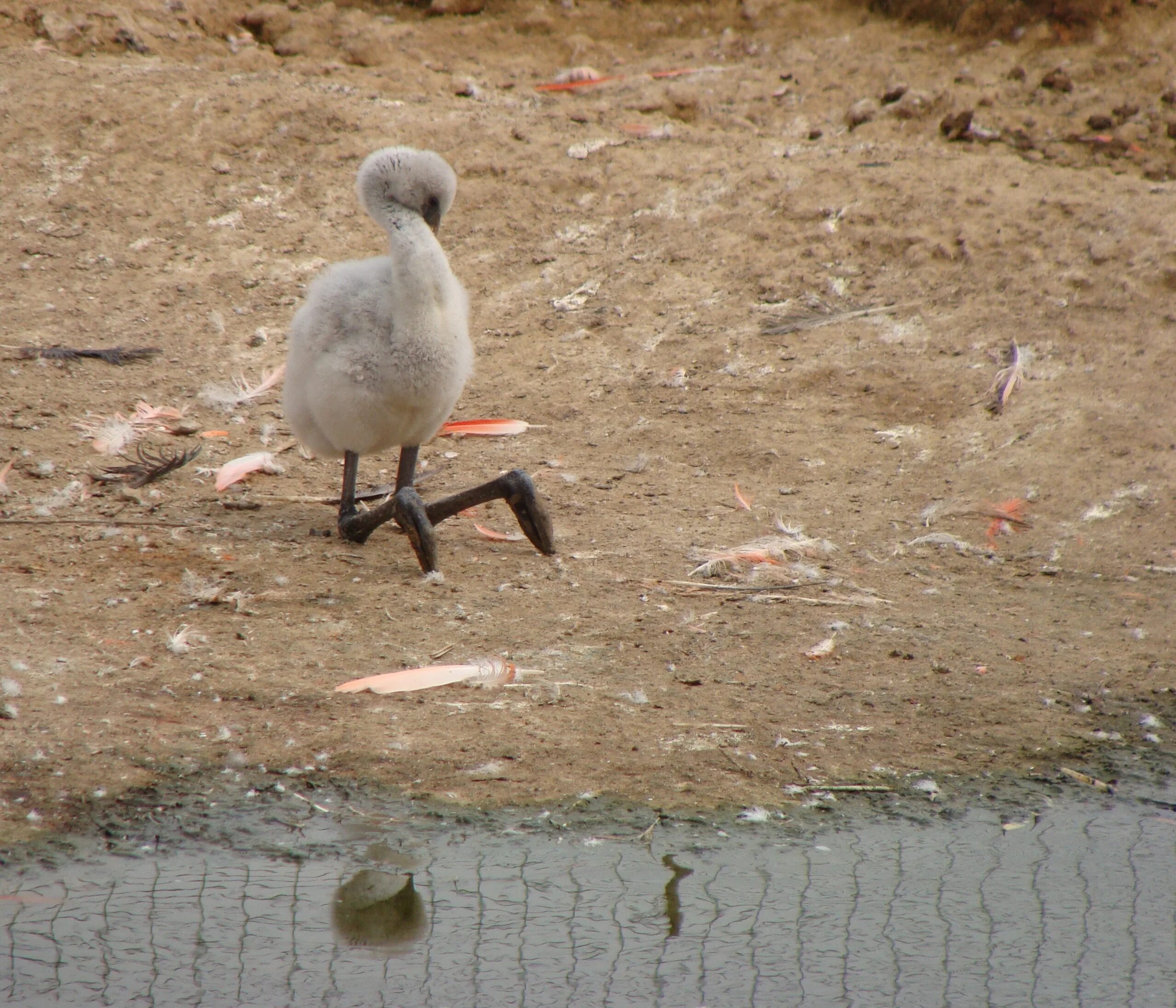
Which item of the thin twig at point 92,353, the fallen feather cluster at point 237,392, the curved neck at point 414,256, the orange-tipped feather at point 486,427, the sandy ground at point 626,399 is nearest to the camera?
the sandy ground at point 626,399

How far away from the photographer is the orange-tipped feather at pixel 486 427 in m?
6.46

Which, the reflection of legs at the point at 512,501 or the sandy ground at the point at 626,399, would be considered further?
the reflection of legs at the point at 512,501

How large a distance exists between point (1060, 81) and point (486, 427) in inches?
208

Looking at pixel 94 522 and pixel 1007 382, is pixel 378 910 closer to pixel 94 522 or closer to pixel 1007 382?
pixel 94 522

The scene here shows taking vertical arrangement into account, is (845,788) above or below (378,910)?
above

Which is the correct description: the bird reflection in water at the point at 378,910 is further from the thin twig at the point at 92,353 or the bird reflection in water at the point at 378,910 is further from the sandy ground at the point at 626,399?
the thin twig at the point at 92,353

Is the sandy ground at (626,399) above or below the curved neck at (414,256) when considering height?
below

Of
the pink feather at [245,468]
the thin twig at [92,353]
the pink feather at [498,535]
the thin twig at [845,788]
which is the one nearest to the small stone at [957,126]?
the pink feather at [498,535]

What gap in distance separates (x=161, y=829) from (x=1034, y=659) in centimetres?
297

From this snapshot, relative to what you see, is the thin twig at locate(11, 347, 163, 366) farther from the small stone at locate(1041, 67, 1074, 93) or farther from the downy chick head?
the small stone at locate(1041, 67, 1074, 93)

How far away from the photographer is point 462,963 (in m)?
2.83

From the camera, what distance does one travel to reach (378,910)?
2.97 m

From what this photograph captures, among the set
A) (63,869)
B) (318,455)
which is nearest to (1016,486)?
(318,455)

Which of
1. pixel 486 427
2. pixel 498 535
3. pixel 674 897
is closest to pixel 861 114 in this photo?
pixel 486 427
